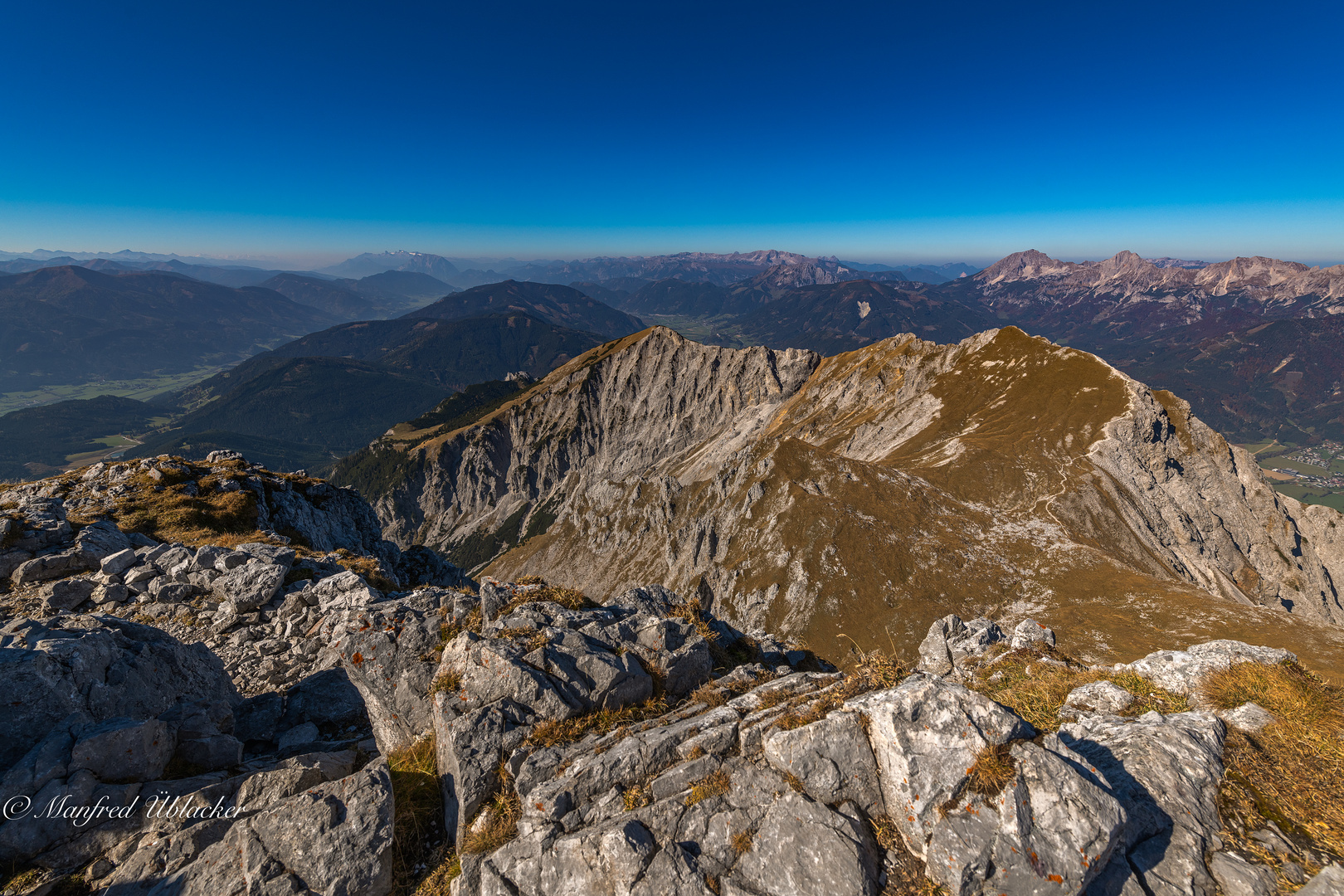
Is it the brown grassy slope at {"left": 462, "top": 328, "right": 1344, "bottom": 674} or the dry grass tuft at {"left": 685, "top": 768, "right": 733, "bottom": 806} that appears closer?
the dry grass tuft at {"left": 685, "top": 768, "right": 733, "bottom": 806}

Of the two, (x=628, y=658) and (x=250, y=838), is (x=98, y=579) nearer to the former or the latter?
(x=250, y=838)

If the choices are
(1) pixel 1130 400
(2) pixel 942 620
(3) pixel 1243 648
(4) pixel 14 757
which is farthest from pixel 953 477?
(4) pixel 14 757

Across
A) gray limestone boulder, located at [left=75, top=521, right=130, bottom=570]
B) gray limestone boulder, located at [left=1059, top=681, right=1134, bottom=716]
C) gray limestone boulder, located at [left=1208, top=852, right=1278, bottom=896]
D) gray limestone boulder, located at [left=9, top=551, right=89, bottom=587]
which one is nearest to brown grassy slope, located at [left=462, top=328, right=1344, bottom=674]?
gray limestone boulder, located at [left=1059, top=681, right=1134, bottom=716]

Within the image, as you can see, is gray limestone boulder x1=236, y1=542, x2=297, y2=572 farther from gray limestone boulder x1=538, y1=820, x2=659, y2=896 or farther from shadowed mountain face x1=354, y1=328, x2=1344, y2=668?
shadowed mountain face x1=354, y1=328, x2=1344, y2=668

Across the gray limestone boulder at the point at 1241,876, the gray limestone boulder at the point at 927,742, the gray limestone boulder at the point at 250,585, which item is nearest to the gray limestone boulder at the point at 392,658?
the gray limestone boulder at the point at 250,585

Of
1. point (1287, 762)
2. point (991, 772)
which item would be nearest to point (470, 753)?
point (991, 772)

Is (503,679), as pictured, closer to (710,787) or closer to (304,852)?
(304,852)
